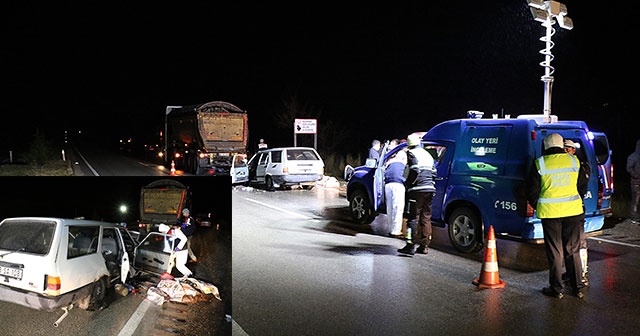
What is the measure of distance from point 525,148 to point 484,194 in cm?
91

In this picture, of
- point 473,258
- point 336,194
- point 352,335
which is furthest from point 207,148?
point 352,335

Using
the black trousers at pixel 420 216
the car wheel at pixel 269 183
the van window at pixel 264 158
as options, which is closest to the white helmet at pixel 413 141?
the black trousers at pixel 420 216

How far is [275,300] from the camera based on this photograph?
6535 mm

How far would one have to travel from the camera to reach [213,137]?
26.1m

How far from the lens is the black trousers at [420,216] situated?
29.3 ft

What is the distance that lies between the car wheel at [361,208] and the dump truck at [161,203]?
8091 mm

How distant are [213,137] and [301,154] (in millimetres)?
7729

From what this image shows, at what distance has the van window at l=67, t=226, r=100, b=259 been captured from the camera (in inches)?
149

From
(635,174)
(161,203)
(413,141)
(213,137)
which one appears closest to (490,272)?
(413,141)

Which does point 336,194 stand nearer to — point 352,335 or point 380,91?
point 352,335

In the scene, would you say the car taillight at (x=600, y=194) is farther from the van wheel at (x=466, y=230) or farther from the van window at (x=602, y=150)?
the van wheel at (x=466, y=230)

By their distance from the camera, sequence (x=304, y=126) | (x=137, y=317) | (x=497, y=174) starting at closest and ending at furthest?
(x=137, y=317)
(x=497, y=174)
(x=304, y=126)

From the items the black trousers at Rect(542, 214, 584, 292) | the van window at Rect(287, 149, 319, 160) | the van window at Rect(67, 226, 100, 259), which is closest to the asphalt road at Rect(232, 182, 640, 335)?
the black trousers at Rect(542, 214, 584, 292)

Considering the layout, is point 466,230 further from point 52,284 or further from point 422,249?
point 52,284
